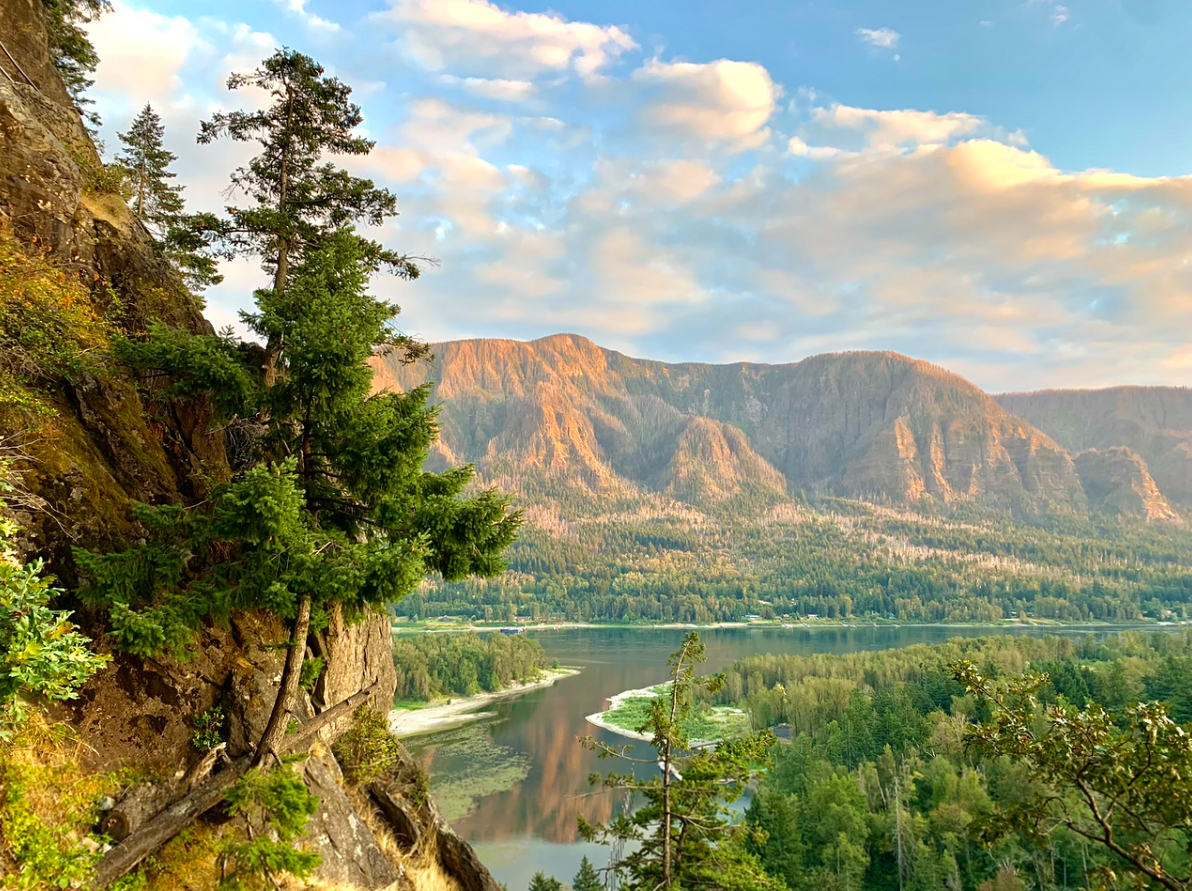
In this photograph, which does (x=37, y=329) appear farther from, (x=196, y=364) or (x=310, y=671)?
(x=310, y=671)

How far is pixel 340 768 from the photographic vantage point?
477 inches

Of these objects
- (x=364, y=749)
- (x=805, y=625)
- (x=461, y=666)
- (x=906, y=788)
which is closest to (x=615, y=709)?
(x=461, y=666)

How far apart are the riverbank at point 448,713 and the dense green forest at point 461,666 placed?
5.76ft

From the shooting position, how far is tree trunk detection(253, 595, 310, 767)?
844 cm

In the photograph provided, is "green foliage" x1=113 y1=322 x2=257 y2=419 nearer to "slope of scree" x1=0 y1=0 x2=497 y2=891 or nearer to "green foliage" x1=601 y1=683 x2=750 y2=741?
"slope of scree" x1=0 y1=0 x2=497 y2=891

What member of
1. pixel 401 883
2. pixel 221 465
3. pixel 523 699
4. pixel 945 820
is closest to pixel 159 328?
pixel 221 465

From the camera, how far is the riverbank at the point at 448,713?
2520 inches

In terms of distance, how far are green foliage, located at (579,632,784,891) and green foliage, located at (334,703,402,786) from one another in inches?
169

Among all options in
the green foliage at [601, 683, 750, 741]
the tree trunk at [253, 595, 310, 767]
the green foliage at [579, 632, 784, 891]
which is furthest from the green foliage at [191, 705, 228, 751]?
the green foliage at [601, 683, 750, 741]

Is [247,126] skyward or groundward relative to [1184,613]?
skyward

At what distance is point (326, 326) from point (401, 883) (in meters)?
10.1

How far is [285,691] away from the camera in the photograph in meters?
8.53

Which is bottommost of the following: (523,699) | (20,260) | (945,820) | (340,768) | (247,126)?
(523,699)

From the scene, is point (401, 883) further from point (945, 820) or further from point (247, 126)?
point (945, 820)
